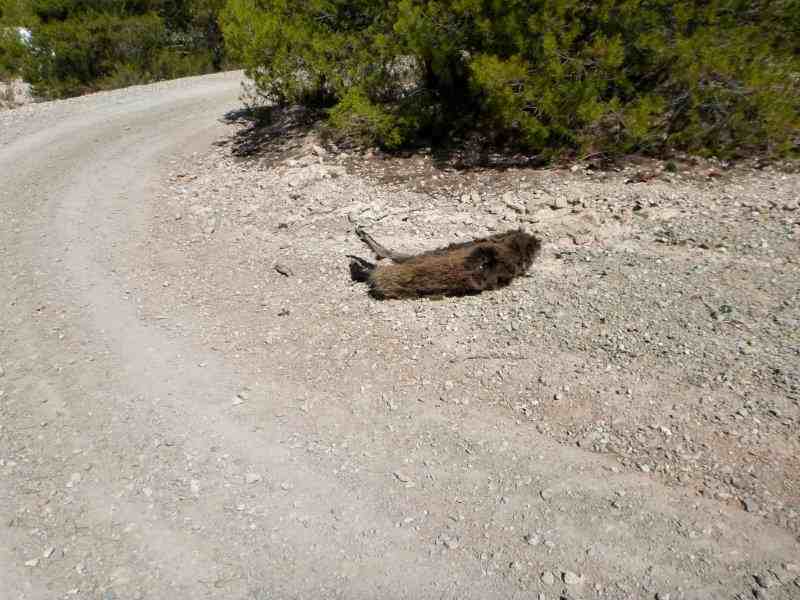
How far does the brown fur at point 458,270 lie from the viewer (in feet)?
19.2

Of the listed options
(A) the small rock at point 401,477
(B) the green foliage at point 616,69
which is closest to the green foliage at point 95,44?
(B) the green foliage at point 616,69

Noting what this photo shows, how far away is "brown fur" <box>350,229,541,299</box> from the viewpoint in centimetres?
586

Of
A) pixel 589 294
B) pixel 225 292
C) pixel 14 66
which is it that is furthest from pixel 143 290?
pixel 14 66

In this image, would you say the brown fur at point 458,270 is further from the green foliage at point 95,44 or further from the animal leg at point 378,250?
the green foliage at point 95,44

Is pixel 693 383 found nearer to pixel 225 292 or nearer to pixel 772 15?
pixel 225 292

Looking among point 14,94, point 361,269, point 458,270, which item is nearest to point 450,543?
point 458,270

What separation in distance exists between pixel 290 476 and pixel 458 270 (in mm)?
2544

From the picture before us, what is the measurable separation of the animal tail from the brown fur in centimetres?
16

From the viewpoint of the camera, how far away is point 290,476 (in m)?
4.13

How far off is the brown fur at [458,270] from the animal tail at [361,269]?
16 cm

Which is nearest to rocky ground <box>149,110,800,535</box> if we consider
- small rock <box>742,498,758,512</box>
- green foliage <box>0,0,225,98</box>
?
small rock <box>742,498,758,512</box>

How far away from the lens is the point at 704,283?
5.40 m

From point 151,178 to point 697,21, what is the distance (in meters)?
7.71

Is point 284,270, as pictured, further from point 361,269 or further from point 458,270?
point 458,270
